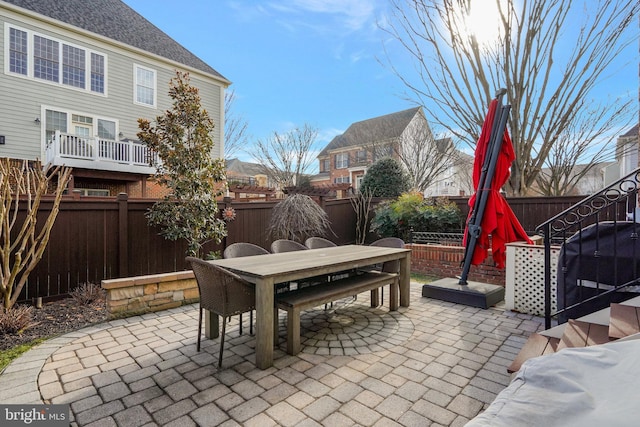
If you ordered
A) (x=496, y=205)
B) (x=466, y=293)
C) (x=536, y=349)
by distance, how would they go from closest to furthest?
1. (x=536, y=349)
2. (x=496, y=205)
3. (x=466, y=293)

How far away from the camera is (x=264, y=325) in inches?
106

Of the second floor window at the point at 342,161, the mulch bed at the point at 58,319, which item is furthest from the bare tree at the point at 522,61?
the second floor window at the point at 342,161

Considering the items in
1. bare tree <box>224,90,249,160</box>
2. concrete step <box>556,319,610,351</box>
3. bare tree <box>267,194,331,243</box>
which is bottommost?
concrete step <box>556,319,610,351</box>

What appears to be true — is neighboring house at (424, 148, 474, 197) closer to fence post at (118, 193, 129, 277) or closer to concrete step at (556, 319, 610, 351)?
concrete step at (556, 319, 610, 351)

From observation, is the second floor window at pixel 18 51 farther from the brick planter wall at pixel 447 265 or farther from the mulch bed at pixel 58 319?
the brick planter wall at pixel 447 265

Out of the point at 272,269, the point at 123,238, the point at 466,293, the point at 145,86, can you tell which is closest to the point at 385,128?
the point at 145,86

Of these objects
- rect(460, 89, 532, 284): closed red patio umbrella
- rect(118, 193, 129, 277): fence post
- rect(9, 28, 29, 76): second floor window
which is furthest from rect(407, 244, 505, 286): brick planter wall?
rect(9, 28, 29, 76): second floor window

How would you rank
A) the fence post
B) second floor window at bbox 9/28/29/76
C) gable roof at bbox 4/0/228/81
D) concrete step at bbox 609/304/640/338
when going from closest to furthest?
concrete step at bbox 609/304/640/338, the fence post, second floor window at bbox 9/28/29/76, gable roof at bbox 4/0/228/81

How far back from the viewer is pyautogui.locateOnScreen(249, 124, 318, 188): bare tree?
60.1ft

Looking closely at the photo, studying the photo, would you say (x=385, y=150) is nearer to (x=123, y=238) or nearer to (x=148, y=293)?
(x=123, y=238)

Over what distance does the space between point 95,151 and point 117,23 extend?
5.54m

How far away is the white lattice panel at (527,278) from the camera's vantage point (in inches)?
158

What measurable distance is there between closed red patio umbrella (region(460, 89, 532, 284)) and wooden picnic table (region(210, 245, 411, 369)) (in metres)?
1.26

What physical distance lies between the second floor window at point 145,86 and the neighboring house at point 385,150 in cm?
858
